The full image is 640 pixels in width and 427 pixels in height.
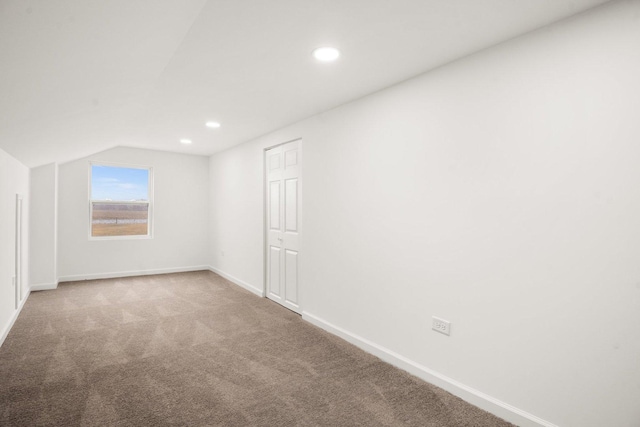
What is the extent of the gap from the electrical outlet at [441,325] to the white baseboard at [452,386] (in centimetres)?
33

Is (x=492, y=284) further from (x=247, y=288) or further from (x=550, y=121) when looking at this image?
(x=247, y=288)

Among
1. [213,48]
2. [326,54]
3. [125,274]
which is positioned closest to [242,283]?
[125,274]

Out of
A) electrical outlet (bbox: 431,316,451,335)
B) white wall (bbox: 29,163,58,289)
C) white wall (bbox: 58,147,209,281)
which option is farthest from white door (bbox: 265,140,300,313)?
white wall (bbox: 29,163,58,289)

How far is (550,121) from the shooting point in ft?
6.52

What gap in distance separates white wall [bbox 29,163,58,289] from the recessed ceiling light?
5.02 meters

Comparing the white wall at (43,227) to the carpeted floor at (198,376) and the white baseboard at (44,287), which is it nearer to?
the white baseboard at (44,287)

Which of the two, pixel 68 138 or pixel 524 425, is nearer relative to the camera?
pixel 524 425

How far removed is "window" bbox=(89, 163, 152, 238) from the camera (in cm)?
614

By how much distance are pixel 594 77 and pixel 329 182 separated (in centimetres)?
235

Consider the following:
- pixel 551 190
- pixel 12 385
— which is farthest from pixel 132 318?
pixel 551 190

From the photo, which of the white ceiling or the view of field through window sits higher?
the white ceiling

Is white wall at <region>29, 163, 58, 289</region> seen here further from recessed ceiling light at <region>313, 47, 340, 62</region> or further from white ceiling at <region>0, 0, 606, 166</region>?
recessed ceiling light at <region>313, 47, 340, 62</region>

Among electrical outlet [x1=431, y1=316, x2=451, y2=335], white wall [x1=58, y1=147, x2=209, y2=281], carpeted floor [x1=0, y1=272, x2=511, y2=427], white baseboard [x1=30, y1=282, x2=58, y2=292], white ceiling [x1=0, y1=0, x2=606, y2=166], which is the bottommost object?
carpeted floor [x1=0, y1=272, x2=511, y2=427]

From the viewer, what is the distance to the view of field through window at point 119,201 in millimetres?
6141
